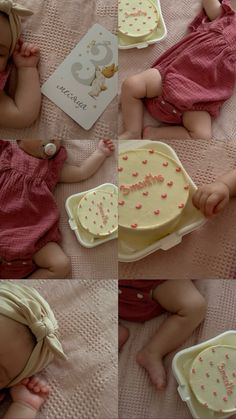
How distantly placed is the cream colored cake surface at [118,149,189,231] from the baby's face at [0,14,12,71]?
289 mm

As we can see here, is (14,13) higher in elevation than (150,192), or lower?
higher

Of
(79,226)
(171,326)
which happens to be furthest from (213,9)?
(171,326)

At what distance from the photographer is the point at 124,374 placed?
923 millimetres

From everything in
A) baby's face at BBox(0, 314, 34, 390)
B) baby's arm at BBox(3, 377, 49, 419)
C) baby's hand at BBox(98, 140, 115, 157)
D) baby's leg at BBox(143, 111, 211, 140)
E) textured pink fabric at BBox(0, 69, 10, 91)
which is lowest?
baby's arm at BBox(3, 377, 49, 419)

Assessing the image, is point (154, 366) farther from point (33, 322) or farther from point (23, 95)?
point (23, 95)

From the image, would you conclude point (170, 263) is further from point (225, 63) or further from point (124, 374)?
point (225, 63)

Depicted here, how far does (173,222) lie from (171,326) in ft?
0.57

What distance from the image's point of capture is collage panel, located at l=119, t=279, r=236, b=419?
0.89 m

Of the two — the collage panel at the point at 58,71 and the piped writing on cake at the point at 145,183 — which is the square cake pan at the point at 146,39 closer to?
the collage panel at the point at 58,71

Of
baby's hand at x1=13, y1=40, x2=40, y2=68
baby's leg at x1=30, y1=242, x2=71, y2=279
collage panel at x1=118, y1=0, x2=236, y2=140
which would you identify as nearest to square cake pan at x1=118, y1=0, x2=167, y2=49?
collage panel at x1=118, y1=0, x2=236, y2=140

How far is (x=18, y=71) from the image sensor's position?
3.47ft

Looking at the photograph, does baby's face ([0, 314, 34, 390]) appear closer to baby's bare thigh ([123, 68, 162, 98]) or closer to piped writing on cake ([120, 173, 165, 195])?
piped writing on cake ([120, 173, 165, 195])

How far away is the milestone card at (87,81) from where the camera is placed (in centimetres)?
105

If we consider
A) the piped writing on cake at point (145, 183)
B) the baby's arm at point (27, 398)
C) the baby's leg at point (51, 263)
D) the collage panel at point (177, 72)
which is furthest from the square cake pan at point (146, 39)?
the baby's arm at point (27, 398)
